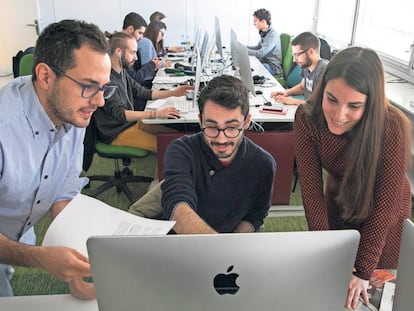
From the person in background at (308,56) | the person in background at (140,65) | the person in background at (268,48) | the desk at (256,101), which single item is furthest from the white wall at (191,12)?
the person in background at (308,56)

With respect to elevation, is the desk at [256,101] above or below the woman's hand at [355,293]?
above

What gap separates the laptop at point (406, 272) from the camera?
79cm

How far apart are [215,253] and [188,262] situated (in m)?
0.05

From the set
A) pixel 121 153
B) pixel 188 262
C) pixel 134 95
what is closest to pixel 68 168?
pixel 188 262

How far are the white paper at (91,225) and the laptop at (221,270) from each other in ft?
0.88

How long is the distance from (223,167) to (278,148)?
4.53ft

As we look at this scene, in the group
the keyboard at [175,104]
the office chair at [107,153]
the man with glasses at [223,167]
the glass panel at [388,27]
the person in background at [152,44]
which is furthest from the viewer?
the person in background at [152,44]

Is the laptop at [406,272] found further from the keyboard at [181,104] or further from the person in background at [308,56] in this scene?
the person in background at [308,56]

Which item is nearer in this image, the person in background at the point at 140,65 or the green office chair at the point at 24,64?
the green office chair at the point at 24,64

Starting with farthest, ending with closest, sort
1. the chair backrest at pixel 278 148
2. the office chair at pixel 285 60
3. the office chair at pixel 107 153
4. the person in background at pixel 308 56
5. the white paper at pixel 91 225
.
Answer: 1. the office chair at pixel 285 60
2. the person in background at pixel 308 56
3. the chair backrest at pixel 278 148
4. the office chair at pixel 107 153
5. the white paper at pixel 91 225

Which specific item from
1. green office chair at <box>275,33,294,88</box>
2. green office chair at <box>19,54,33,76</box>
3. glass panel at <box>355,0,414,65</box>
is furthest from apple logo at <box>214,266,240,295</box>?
green office chair at <box>275,33,294,88</box>

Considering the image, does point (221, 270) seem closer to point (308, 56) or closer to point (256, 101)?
point (256, 101)

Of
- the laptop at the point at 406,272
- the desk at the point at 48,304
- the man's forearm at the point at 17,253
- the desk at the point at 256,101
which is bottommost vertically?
the desk at the point at 48,304

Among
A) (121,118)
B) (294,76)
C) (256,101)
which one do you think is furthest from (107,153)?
(294,76)
